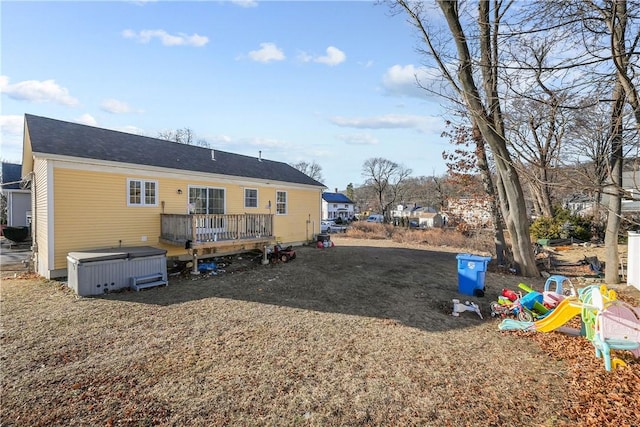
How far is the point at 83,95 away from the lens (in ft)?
29.9

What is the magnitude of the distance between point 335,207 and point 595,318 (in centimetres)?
5413

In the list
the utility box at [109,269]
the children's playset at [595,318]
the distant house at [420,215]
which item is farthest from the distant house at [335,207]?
the children's playset at [595,318]

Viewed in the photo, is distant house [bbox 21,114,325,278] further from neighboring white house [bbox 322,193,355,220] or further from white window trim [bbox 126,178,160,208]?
neighboring white house [bbox 322,193,355,220]

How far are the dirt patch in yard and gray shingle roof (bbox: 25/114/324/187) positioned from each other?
403 centimetres

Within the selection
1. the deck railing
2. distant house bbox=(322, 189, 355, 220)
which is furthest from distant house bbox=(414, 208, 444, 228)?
the deck railing

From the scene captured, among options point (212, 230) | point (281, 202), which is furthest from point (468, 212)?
point (212, 230)

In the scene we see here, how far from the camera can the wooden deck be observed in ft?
31.0

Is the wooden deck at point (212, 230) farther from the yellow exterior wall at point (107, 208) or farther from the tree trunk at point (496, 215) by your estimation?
the tree trunk at point (496, 215)

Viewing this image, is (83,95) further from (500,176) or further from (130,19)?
(500,176)

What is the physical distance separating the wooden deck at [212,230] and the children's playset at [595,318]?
Result: 315 inches

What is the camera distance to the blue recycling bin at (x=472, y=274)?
7.86m

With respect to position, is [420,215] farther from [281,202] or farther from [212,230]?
[212,230]

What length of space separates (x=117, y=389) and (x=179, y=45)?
944 cm

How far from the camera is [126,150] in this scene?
10359 mm
